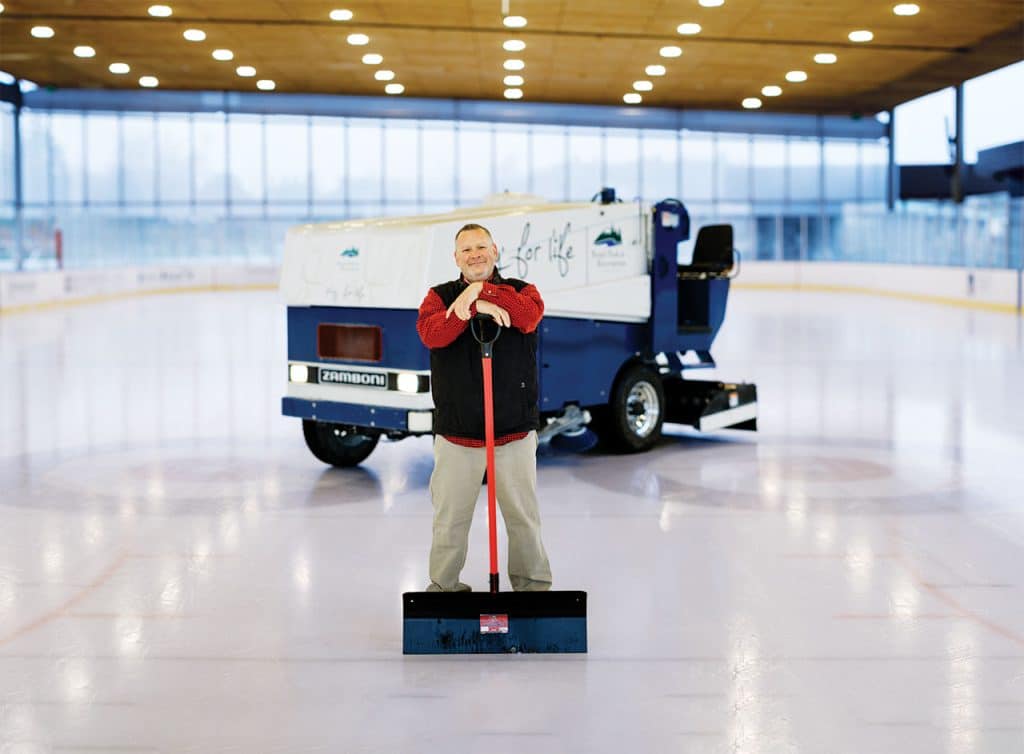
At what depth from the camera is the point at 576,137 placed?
4081 cm

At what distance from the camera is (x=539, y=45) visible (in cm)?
2222

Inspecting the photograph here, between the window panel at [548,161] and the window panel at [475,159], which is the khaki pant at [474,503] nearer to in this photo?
the window panel at [475,159]

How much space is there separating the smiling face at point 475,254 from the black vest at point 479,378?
8 centimetres

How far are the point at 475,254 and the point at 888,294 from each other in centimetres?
2997

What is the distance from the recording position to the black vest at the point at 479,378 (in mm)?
4738

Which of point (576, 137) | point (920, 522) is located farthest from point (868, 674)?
point (576, 137)

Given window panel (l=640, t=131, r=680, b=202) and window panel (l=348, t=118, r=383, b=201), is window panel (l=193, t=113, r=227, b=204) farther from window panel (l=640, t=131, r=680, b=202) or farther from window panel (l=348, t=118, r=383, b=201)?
window panel (l=640, t=131, r=680, b=202)

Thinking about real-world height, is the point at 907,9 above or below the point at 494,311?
above

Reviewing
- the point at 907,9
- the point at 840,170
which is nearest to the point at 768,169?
the point at 840,170

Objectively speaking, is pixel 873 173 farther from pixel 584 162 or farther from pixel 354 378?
pixel 354 378

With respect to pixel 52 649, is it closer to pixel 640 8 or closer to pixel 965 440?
pixel 965 440

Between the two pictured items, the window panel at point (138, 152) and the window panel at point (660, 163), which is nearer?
the window panel at point (138, 152)

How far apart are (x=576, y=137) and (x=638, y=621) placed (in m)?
36.7

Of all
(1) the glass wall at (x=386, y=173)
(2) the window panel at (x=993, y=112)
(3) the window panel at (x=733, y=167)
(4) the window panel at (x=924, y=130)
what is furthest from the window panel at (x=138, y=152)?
(2) the window panel at (x=993, y=112)
